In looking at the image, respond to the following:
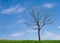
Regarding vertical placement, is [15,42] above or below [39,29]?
below

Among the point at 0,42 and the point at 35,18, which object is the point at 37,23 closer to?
the point at 35,18

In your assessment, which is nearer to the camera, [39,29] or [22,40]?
[22,40]

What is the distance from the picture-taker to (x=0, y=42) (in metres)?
33.6

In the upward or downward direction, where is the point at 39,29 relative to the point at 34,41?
upward

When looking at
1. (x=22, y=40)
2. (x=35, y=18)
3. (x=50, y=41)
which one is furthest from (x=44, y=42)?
(x=35, y=18)

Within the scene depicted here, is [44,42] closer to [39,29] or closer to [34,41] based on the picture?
[34,41]

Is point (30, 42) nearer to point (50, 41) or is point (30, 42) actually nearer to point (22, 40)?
point (22, 40)

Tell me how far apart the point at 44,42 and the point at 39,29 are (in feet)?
23.8

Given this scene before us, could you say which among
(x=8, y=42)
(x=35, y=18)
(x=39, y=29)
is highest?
(x=35, y=18)

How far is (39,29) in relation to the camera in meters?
41.8

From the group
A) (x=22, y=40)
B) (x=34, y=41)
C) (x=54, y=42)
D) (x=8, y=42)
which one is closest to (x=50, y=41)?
(x=54, y=42)

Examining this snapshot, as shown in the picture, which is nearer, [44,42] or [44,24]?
[44,42]

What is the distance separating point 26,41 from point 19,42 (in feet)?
4.70

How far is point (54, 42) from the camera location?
35656 mm
